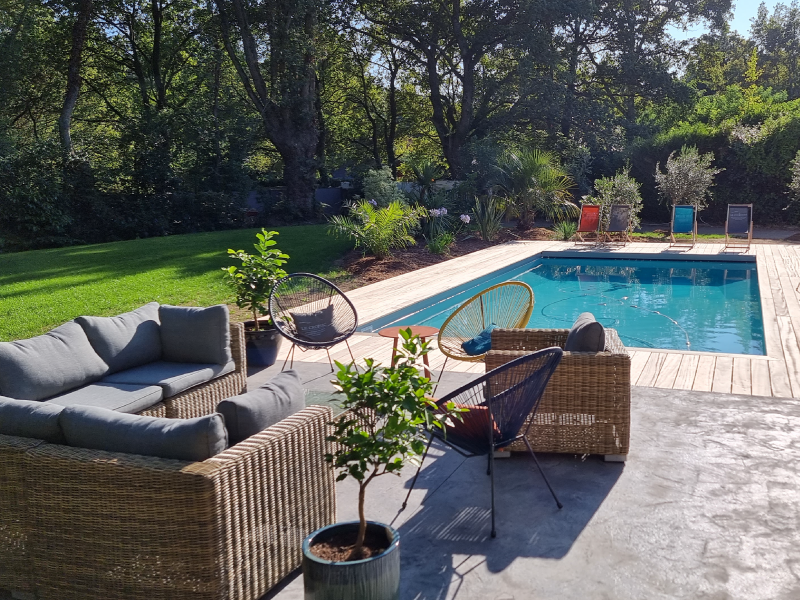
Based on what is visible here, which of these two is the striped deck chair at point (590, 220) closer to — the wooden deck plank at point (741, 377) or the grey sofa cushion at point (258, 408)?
the wooden deck plank at point (741, 377)

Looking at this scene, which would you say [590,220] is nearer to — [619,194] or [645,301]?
[619,194]

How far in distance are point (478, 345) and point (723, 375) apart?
71.3 inches

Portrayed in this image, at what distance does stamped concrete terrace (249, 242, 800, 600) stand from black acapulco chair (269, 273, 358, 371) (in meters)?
0.98

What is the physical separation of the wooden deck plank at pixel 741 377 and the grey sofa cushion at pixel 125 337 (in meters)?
3.81

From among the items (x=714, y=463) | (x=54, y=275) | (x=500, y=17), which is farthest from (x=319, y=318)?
(x=500, y=17)

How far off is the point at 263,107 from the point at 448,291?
1001 cm

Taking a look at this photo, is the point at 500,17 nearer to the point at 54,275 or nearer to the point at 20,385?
the point at 54,275

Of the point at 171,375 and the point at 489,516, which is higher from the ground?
the point at 171,375

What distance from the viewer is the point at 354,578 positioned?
205 centimetres

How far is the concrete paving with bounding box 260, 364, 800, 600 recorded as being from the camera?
8.04 feet

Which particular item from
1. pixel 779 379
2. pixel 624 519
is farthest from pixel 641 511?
pixel 779 379

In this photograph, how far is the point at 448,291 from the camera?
868cm

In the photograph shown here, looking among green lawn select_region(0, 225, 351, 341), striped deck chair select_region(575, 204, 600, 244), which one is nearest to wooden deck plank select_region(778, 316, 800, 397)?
green lawn select_region(0, 225, 351, 341)

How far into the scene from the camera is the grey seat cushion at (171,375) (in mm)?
3846
